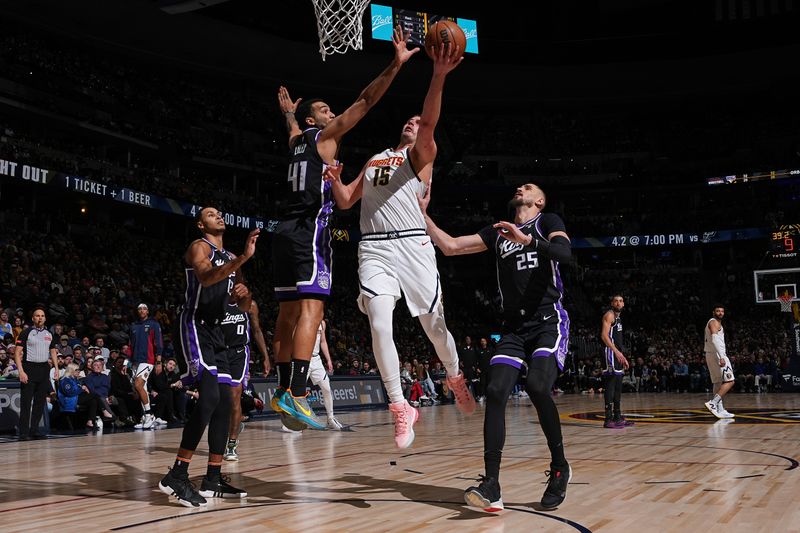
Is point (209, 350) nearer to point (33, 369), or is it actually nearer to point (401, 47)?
point (401, 47)

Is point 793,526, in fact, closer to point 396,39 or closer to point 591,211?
point 396,39

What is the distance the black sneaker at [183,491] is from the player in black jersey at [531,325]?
6.36ft

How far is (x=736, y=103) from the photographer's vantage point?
41.8 meters

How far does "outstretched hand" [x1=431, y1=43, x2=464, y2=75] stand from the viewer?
525 centimetres

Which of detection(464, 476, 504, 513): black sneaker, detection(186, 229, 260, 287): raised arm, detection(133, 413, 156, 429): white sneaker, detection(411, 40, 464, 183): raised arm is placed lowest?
detection(133, 413, 156, 429): white sneaker

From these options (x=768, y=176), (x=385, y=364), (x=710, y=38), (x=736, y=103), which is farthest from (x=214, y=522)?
(x=736, y=103)

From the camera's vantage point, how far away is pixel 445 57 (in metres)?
5.29

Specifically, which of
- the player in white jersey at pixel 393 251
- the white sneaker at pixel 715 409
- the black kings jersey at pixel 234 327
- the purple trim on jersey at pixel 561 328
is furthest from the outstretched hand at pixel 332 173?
the white sneaker at pixel 715 409

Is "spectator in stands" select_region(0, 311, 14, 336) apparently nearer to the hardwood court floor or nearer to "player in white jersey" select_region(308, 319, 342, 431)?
the hardwood court floor

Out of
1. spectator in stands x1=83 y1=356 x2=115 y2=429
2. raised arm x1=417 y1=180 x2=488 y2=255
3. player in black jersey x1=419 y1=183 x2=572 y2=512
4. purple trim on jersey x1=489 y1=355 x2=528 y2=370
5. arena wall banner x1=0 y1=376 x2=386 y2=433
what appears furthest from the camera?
spectator in stands x1=83 y1=356 x2=115 y2=429

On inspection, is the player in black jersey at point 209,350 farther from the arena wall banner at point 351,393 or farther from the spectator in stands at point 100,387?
the arena wall banner at point 351,393

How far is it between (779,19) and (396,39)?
37.2 m

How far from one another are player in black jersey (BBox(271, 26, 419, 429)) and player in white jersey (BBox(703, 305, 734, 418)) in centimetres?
946

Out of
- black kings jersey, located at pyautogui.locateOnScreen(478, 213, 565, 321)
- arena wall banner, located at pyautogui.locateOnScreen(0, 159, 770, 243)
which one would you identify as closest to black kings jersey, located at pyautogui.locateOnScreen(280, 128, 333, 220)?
black kings jersey, located at pyautogui.locateOnScreen(478, 213, 565, 321)
